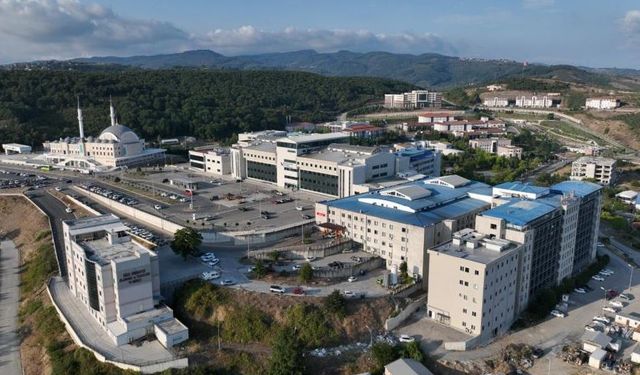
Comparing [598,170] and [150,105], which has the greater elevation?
[150,105]

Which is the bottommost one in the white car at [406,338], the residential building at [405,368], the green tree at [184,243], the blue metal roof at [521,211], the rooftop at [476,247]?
the white car at [406,338]

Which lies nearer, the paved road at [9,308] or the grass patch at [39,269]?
the paved road at [9,308]

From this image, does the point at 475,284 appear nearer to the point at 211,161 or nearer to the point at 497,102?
the point at 211,161

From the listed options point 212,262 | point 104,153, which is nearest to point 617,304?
point 212,262

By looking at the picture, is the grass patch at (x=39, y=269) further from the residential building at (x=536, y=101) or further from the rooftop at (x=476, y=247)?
the residential building at (x=536, y=101)

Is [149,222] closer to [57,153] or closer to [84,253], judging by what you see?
[84,253]

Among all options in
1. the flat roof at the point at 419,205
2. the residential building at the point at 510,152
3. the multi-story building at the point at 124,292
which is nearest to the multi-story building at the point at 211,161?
the flat roof at the point at 419,205

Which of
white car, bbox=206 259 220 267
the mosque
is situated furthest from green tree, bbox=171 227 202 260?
the mosque
